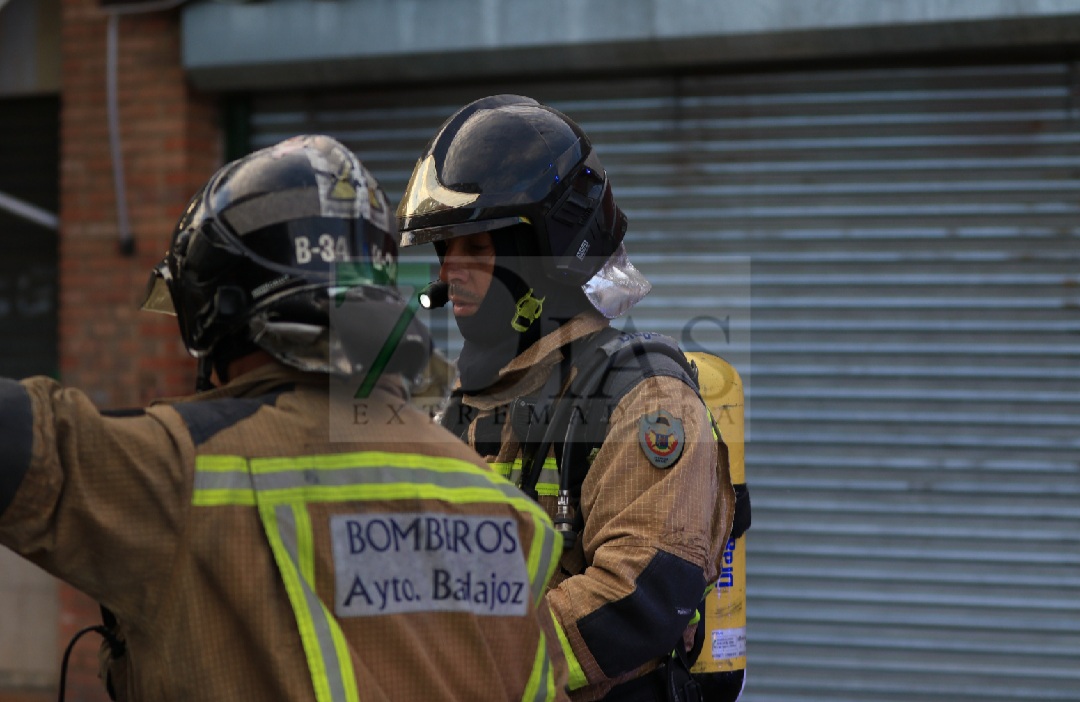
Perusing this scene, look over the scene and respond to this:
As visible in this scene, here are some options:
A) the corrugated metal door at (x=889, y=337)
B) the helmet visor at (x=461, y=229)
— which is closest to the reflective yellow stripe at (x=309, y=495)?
the helmet visor at (x=461, y=229)

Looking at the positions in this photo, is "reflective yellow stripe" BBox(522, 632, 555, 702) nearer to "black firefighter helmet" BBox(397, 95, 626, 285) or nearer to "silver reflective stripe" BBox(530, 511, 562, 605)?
"silver reflective stripe" BBox(530, 511, 562, 605)

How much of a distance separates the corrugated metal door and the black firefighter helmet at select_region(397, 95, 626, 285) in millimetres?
2980

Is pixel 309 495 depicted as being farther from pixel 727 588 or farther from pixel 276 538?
pixel 727 588

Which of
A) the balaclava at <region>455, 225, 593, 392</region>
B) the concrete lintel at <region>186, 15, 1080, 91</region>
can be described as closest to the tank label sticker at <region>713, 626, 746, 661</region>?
the balaclava at <region>455, 225, 593, 392</region>

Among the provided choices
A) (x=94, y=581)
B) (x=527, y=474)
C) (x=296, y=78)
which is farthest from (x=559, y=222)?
(x=296, y=78)

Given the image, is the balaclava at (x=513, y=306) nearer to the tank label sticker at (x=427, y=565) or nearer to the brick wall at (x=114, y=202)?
the tank label sticker at (x=427, y=565)

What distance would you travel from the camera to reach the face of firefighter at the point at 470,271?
2.82 m

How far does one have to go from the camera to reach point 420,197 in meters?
2.84

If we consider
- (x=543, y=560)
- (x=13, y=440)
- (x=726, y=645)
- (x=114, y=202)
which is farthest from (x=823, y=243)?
(x=13, y=440)

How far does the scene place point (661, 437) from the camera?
2482 millimetres

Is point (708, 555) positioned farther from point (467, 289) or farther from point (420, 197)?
point (420, 197)

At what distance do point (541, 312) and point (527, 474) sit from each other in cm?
42

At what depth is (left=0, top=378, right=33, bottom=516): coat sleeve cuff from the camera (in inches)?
55.0

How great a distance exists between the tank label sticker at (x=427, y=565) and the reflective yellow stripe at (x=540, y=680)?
0.29ft
